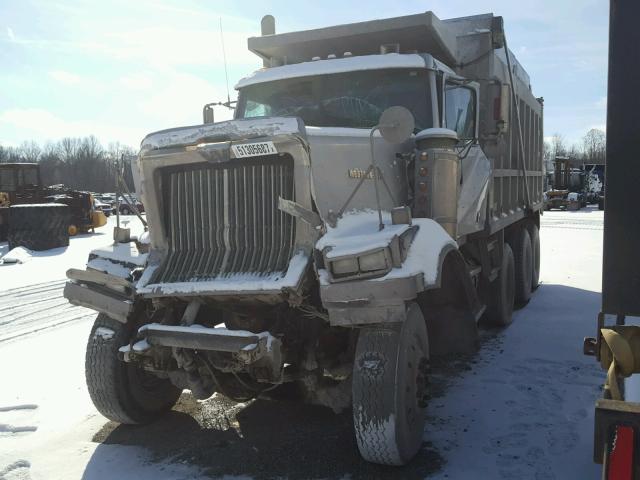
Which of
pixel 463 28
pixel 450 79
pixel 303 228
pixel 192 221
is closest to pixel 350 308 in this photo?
pixel 303 228

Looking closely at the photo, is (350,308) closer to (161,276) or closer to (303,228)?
(303,228)

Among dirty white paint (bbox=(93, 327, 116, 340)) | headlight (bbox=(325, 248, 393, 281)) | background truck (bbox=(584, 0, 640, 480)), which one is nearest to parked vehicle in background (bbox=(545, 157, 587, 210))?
dirty white paint (bbox=(93, 327, 116, 340))

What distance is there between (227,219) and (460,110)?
2.63 m

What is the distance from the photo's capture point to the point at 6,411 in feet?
16.1

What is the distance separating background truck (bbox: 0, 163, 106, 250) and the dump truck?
14076 millimetres

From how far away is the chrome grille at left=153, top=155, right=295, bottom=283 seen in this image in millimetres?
4008

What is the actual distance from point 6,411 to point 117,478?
5.54ft

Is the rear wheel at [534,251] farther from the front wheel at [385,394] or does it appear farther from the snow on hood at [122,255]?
the snow on hood at [122,255]

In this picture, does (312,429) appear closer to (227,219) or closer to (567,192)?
(227,219)

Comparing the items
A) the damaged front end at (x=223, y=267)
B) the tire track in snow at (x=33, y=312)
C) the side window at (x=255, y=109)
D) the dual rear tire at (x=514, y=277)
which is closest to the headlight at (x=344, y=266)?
the damaged front end at (x=223, y=267)

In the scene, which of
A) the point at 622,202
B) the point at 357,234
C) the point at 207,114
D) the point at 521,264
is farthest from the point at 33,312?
the point at 622,202

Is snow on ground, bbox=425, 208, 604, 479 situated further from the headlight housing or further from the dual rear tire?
the headlight housing

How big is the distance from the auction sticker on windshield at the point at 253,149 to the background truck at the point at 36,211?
15282 millimetres

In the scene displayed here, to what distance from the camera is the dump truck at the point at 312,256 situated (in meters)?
3.59
